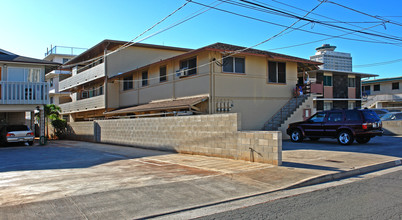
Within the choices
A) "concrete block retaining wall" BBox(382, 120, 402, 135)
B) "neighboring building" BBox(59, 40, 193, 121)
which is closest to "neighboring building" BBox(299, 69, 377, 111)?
"concrete block retaining wall" BBox(382, 120, 402, 135)

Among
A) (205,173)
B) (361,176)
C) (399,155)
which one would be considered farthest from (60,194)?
(399,155)

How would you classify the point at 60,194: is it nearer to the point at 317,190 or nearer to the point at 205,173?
the point at 205,173

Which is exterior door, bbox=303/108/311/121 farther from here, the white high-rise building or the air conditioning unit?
the white high-rise building

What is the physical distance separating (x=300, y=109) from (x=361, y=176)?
1383 centimetres

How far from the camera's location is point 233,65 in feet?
68.3

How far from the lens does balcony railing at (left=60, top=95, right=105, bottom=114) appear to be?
100 feet

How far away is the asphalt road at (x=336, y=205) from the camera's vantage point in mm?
5652

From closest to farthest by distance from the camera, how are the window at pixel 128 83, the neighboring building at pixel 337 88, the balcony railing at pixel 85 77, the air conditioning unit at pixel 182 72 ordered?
the air conditioning unit at pixel 182 72 < the window at pixel 128 83 < the balcony railing at pixel 85 77 < the neighboring building at pixel 337 88

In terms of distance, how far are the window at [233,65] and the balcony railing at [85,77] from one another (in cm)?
1368

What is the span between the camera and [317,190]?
7.61 metres

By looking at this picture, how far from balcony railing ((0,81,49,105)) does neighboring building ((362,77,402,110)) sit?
122 feet

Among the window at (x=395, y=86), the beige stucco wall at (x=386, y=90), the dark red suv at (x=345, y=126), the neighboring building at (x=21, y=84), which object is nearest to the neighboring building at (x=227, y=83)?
the dark red suv at (x=345, y=126)

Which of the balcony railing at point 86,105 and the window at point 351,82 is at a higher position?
the window at point 351,82

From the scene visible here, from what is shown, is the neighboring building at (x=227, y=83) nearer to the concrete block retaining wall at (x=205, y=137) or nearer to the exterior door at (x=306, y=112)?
the exterior door at (x=306, y=112)
